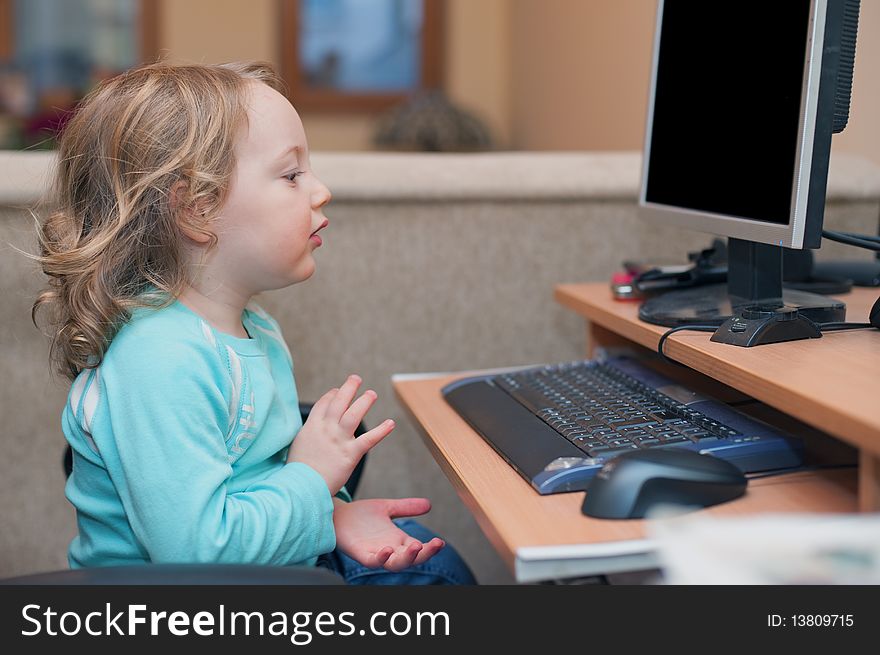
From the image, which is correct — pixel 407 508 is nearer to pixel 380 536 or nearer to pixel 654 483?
pixel 380 536

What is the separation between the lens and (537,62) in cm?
340

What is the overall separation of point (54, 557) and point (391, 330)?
658 mm

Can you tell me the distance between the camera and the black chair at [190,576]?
1.98 ft

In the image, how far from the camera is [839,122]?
946 mm

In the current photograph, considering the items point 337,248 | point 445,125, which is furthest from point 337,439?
point 445,125

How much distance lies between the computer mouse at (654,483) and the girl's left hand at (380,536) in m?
0.27

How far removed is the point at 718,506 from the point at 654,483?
7 centimetres

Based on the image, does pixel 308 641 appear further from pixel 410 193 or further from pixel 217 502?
pixel 410 193

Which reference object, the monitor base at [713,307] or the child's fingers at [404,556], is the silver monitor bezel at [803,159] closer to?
the monitor base at [713,307]

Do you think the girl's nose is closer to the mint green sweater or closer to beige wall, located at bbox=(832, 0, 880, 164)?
the mint green sweater

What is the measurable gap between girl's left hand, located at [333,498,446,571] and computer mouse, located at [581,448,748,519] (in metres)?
0.27

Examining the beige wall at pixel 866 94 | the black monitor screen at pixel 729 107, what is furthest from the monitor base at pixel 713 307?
the beige wall at pixel 866 94

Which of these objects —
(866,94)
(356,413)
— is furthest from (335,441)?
(866,94)

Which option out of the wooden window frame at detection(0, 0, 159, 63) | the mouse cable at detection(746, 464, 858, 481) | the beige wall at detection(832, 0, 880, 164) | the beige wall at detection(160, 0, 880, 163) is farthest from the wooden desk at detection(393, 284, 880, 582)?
the wooden window frame at detection(0, 0, 159, 63)
